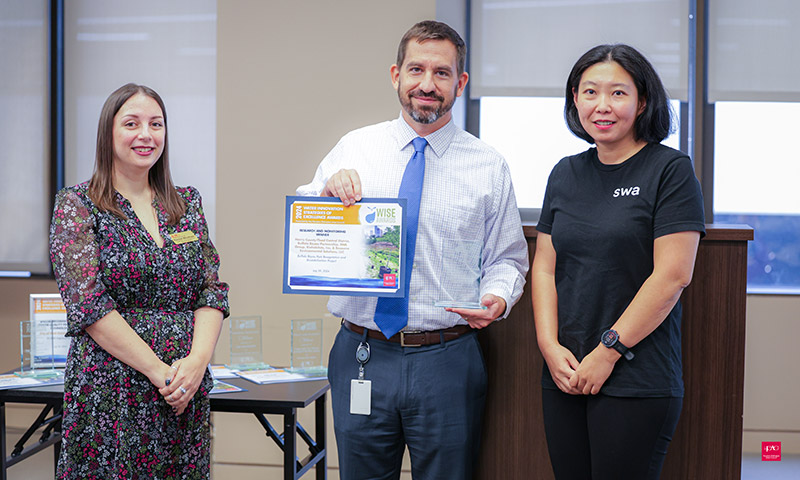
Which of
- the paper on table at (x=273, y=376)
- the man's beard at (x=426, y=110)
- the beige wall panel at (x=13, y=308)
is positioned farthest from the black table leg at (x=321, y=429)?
the beige wall panel at (x=13, y=308)

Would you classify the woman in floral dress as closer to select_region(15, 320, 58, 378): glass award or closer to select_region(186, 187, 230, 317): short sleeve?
select_region(186, 187, 230, 317): short sleeve

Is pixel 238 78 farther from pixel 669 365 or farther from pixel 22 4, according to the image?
pixel 669 365

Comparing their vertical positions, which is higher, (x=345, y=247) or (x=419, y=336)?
(x=345, y=247)

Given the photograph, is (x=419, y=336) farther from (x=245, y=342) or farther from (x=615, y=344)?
(x=245, y=342)

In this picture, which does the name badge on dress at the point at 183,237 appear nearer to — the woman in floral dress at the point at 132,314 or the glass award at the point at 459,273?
the woman in floral dress at the point at 132,314

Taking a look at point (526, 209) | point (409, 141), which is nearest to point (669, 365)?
point (409, 141)

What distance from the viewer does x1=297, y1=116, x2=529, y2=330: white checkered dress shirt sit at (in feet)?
5.75

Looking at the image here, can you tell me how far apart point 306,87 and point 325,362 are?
60.8 inches

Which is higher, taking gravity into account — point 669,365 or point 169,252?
point 169,252

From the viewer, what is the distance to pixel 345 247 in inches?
67.6

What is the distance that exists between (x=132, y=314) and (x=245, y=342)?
3.66 feet

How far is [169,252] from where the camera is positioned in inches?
79.6

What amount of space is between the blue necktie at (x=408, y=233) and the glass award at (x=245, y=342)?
4.81 ft

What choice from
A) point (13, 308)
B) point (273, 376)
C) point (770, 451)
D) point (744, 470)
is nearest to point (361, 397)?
point (273, 376)
